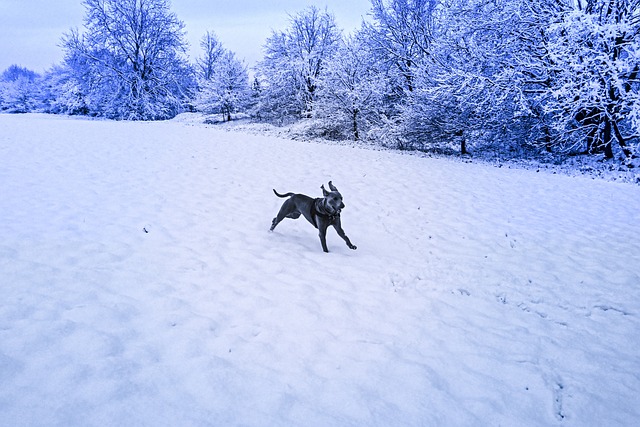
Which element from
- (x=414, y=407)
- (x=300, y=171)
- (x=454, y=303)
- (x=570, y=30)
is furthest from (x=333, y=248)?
(x=570, y=30)

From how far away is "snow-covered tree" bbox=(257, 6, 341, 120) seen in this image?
97.4 ft

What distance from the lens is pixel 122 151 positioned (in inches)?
516

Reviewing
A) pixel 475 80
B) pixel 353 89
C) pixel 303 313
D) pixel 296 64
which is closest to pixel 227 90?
pixel 296 64

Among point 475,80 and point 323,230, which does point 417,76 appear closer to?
point 475,80

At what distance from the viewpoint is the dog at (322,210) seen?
5.23 m

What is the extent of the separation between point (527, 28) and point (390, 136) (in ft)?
26.3

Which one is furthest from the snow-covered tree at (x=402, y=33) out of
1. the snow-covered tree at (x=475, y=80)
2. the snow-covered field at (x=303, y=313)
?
the snow-covered field at (x=303, y=313)

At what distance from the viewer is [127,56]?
31.5 meters

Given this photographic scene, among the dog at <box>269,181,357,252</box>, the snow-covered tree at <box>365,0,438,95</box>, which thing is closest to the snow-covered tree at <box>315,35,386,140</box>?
the snow-covered tree at <box>365,0,438,95</box>

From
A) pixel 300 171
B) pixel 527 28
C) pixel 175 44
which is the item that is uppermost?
pixel 175 44

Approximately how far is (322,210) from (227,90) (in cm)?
3241

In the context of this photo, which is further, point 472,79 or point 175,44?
point 175,44

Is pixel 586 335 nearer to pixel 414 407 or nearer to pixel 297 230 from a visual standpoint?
pixel 414 407

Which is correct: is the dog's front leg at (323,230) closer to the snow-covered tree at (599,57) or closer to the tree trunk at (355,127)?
the snow-covered tree at (599,57)
